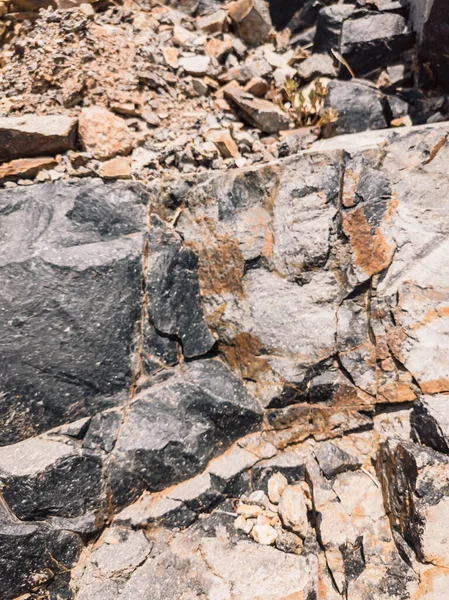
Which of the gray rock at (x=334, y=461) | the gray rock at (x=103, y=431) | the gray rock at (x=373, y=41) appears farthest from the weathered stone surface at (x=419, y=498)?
the gray rock at (x=373, y=41)

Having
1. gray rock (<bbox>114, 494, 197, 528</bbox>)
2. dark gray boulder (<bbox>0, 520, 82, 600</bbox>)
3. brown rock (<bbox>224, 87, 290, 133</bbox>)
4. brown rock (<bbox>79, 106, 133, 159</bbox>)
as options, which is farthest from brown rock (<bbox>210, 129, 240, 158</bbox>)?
dark gray boulder (<bbox>0, 520, 82, 600</bbox>)

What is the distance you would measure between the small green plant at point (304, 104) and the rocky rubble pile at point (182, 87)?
0.04 ft

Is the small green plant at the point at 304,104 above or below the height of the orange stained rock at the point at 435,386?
above

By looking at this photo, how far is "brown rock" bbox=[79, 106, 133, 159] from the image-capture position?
3.56 meters

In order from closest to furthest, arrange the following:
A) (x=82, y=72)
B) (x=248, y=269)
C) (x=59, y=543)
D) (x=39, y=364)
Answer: (x=59, y=543) → (x=39, y=364) → (x=248, y=269) → (x=82, y=72)

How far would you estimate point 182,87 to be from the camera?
4.36 m

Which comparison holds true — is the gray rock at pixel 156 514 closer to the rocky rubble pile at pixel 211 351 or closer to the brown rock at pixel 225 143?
the rocky rubble pile at pixel 211 351

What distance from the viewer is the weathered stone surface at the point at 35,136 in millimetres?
3340

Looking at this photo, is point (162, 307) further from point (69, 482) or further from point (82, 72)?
point (82, 72)

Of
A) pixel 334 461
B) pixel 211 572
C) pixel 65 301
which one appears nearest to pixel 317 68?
pixel 65 301

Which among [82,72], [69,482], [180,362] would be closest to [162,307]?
[180,362]

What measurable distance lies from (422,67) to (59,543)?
5.18 metres

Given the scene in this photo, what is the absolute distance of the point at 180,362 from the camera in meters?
3.27

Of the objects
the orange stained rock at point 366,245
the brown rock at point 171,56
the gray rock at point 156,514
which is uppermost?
the brown rock at point 171,56
